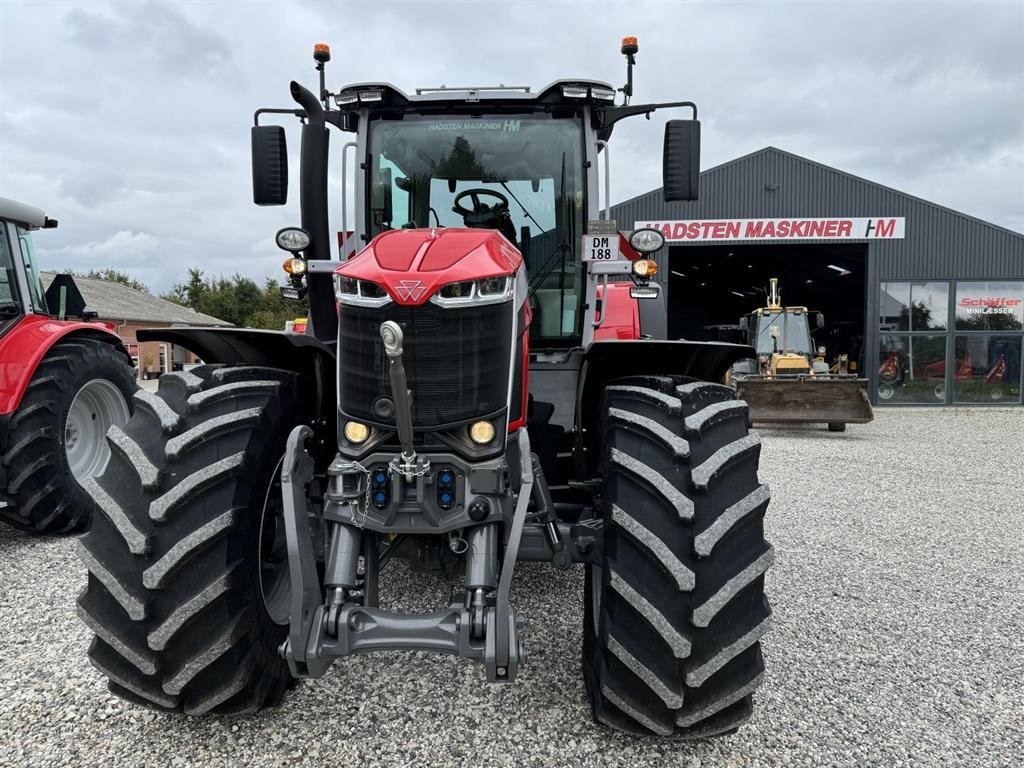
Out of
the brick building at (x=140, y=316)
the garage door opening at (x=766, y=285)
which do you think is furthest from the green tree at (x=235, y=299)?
the garage door opening at (x=766, y=285)

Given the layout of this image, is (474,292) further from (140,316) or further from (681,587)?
(140,316)

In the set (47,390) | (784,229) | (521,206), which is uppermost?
(784,229)

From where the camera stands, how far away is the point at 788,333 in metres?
14.7

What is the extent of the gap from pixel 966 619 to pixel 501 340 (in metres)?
3.13

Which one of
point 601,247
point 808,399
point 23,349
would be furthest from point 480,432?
point 808,399

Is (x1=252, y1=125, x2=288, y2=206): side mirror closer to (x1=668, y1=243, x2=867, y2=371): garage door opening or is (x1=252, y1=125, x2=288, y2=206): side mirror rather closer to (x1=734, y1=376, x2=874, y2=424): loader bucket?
(x1=734, y1=376, x2=874, y2=424): loader bucket

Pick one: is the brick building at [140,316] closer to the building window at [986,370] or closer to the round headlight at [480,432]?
the building window at [986,370]

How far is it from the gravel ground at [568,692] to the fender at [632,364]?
97cm

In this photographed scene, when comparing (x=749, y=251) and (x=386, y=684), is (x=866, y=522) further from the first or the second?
(x=749, y=251)

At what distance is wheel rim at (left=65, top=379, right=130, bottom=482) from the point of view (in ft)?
17.8

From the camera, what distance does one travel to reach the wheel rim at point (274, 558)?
8.32 ft

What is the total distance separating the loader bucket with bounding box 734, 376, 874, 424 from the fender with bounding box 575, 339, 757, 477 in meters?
8.62

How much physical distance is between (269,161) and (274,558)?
182 centimetres

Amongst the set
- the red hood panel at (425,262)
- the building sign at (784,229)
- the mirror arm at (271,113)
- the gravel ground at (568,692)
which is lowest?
the gravel ground at (568,692)
